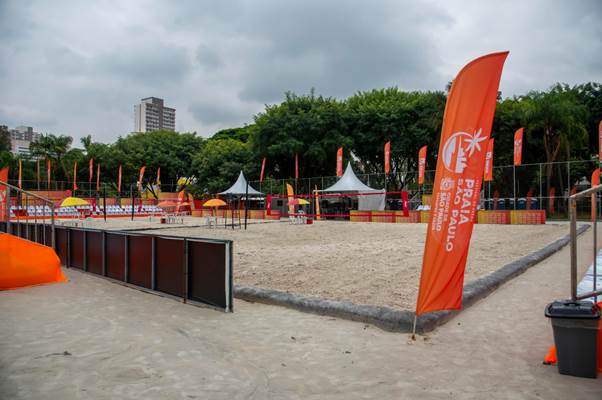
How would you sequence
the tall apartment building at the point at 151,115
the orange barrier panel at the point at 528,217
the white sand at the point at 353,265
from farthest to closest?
1. the tall apartment building at the point at 151,115
2. the orange barrier panel at the point at 528,217
3. the white sand at the point at 353,265

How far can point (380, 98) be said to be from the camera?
39.2 metres

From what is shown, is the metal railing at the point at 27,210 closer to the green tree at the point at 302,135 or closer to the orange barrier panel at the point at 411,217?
the orange barrier panel at the point at 411,217

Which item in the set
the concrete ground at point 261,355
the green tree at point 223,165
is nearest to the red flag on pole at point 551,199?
the concrete ground at point 261,355

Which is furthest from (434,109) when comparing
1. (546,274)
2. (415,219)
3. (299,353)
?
(299,353)

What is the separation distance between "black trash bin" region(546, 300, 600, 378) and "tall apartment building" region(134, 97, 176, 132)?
558 ft

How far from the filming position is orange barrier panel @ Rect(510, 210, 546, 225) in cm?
2312

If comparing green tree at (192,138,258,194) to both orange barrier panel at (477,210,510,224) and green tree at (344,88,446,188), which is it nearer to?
green tree at (344,88,446,188)

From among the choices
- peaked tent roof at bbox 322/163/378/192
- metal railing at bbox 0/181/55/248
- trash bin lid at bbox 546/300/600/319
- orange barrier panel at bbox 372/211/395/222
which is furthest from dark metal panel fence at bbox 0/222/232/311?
orange barrier panel at bbox 372/211/395/222

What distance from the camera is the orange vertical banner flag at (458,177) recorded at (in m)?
4.30

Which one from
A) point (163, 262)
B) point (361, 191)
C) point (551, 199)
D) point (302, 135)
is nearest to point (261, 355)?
point (163, 262)

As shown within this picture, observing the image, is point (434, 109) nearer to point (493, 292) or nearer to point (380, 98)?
point (380, 98)

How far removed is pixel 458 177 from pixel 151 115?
17515 centimetres

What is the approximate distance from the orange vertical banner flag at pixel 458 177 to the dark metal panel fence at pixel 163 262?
2.57 m

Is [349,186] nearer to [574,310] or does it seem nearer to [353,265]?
[353,265]
